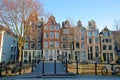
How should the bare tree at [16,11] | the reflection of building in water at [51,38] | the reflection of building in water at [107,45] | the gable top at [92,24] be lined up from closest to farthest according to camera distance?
the bare tree at [16,11], the reflection of building in water at [51,38], the reflection of building in water at [107,45], the gable top at [92,24]

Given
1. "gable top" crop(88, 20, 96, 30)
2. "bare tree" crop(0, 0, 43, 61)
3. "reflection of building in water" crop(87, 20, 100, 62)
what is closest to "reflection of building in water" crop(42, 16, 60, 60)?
"reflection of building in water" crop(87, 20, 100, 62)

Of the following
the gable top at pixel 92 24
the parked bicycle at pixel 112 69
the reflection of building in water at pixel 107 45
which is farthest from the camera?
the gable top at pixel 92 24

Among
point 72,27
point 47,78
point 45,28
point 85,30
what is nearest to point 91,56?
point 85,30

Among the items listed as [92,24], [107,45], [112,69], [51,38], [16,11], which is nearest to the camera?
[112,69]

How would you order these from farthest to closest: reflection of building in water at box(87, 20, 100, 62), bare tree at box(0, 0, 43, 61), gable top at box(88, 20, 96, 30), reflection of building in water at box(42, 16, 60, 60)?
1. gable top at box(88, 20, 96, 30)
2. reflection of building in water at box(87, 20, 100, 62)
3. reflection of building in water at box(42, 16, 60, 60)
4. bare tree at box(0, 0, 43, 61)

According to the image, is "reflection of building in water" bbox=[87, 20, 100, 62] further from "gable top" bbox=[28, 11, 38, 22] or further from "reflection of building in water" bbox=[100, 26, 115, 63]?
"gable top" bbox=[28, 11, 38, 22]

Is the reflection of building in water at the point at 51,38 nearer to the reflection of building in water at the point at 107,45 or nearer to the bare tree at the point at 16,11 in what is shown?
the reflection of building in water at the point at 107,45

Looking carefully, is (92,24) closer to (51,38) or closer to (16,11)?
(51,38)

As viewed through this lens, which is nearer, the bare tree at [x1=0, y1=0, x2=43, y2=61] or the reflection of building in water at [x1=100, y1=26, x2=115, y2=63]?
the bare tree at [x1=0, y1=0, x2=43, y2=61]

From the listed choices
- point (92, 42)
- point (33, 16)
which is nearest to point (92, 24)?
point (92, 42)

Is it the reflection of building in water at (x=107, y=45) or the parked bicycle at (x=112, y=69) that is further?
the reflection of building in water at (x=107, y=45)

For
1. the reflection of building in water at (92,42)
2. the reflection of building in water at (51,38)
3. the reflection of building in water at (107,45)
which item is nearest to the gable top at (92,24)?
the reflection of building in water at (92,42)

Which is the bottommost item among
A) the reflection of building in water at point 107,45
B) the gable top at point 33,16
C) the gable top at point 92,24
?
the reflection of building in water at point 107,45

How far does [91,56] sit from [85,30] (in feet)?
25.0
